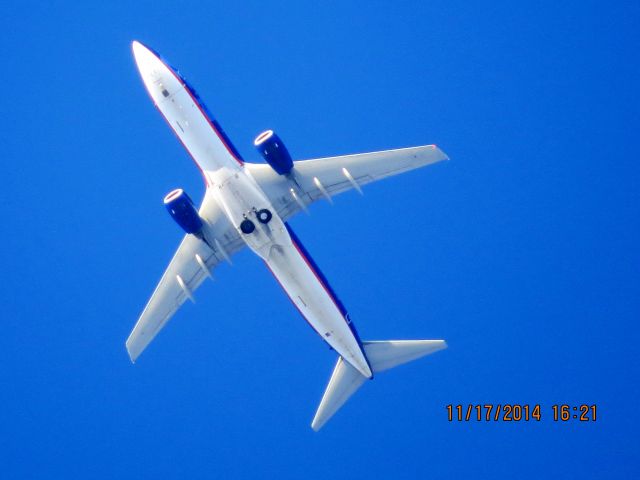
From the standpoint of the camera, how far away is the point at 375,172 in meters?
33.9

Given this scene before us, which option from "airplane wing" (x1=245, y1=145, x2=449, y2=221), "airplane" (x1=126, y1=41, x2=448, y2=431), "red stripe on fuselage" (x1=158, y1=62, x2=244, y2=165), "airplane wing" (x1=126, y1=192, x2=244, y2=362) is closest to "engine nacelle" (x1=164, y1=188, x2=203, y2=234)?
"airplane" (x1=126, y1=41, x2=448, y2=431)

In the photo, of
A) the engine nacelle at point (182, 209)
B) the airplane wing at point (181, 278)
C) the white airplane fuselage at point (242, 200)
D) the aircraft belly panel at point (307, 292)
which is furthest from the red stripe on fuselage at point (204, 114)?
the aircraft belly panel at point (307, 292)

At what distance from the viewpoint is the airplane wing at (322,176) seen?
33.7 metres

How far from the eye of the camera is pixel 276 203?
34.8 meters

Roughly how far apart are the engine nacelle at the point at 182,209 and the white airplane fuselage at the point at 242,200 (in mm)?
1312

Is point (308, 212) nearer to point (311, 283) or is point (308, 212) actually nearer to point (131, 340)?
point (311, 283)

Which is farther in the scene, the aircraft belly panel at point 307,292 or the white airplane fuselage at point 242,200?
the aircraft belly panel at point 307,292

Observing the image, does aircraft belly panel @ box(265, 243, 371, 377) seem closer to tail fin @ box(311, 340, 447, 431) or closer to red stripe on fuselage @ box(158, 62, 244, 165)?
tail fin @ box(311, 340, 447, 431)

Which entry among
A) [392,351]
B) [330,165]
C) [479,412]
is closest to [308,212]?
[330,165]

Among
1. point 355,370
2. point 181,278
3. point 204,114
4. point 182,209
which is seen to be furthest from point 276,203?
point 355,370

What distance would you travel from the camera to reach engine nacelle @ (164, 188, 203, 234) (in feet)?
108

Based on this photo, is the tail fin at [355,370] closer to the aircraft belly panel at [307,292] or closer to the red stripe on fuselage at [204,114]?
the aircraft belly panel at [307,292]

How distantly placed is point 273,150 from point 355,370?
11.4 m

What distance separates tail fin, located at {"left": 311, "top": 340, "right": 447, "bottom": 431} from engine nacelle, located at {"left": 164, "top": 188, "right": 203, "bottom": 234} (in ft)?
32.2
